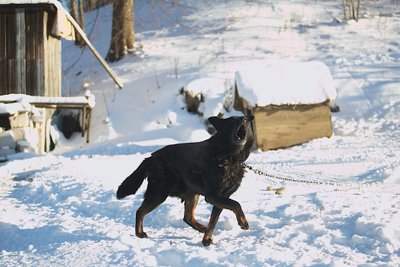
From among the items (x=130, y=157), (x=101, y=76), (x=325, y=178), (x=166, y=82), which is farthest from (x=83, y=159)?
(x=101, y=76)

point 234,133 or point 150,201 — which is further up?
point 234,133

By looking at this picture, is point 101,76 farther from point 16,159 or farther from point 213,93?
point 16,159

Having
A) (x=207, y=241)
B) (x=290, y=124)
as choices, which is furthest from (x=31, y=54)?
(x=207, y=241)

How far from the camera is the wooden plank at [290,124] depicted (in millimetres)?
11086

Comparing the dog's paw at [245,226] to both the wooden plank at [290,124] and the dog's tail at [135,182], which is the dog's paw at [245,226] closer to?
the dog's tail at [135,182]

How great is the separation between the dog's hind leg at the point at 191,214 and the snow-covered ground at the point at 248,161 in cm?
13

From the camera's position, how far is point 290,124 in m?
11.3

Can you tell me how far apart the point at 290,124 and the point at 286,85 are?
100 cm

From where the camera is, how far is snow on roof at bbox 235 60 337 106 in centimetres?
1121

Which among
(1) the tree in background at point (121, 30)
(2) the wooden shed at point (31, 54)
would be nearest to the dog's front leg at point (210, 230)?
(2) the wooden shed at point (31, 54)

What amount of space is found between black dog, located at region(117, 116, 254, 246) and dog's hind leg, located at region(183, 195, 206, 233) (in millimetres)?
91

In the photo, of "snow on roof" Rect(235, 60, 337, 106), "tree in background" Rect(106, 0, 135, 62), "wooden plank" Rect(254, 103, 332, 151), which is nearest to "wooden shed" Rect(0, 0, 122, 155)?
"snow on roof" Rect(235, 60, 337, 106)

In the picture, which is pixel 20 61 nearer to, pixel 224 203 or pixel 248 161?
pixel 248 161

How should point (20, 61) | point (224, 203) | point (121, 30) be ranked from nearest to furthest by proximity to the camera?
1. point (224, 203)
2. point (20, 61)
3. point (121, 30)
